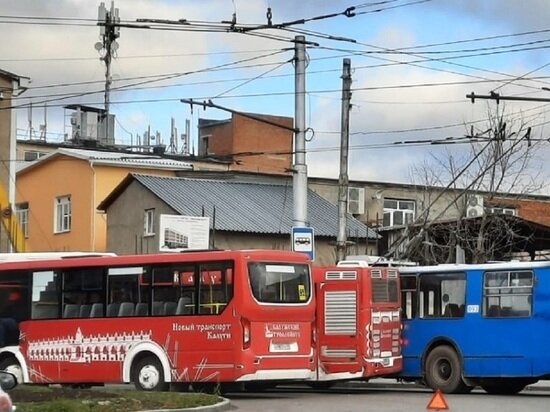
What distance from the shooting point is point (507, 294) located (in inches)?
906

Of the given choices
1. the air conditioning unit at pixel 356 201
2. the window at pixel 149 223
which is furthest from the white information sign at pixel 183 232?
the air conditioning unit at pixel 356 201

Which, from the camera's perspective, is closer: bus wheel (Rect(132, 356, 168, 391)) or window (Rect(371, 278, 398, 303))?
bus wheel (Rect(132, 356, 168, 391))

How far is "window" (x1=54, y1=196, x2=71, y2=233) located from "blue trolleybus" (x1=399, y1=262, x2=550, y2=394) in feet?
109

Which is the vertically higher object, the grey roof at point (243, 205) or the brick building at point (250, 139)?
the brick building at point (250, 139)

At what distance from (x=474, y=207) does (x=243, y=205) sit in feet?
39.4

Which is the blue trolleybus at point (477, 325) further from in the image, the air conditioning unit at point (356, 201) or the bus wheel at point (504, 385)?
the air conditioning unit at point (356, 201)

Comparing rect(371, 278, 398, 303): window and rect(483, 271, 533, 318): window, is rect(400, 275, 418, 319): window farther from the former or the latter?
rect(483, 271, 533, 318): window

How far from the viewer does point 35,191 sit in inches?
2276

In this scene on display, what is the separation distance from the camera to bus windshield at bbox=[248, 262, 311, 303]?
2122 cm

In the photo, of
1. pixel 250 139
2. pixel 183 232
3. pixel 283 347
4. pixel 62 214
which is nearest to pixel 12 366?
pixel 283 347

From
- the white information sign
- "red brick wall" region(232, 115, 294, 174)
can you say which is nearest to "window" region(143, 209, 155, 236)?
the white information sign

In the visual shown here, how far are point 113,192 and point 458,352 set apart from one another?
1109 inches

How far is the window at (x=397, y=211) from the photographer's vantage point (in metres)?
59.3

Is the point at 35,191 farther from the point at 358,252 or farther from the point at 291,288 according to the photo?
the point at 291,288
